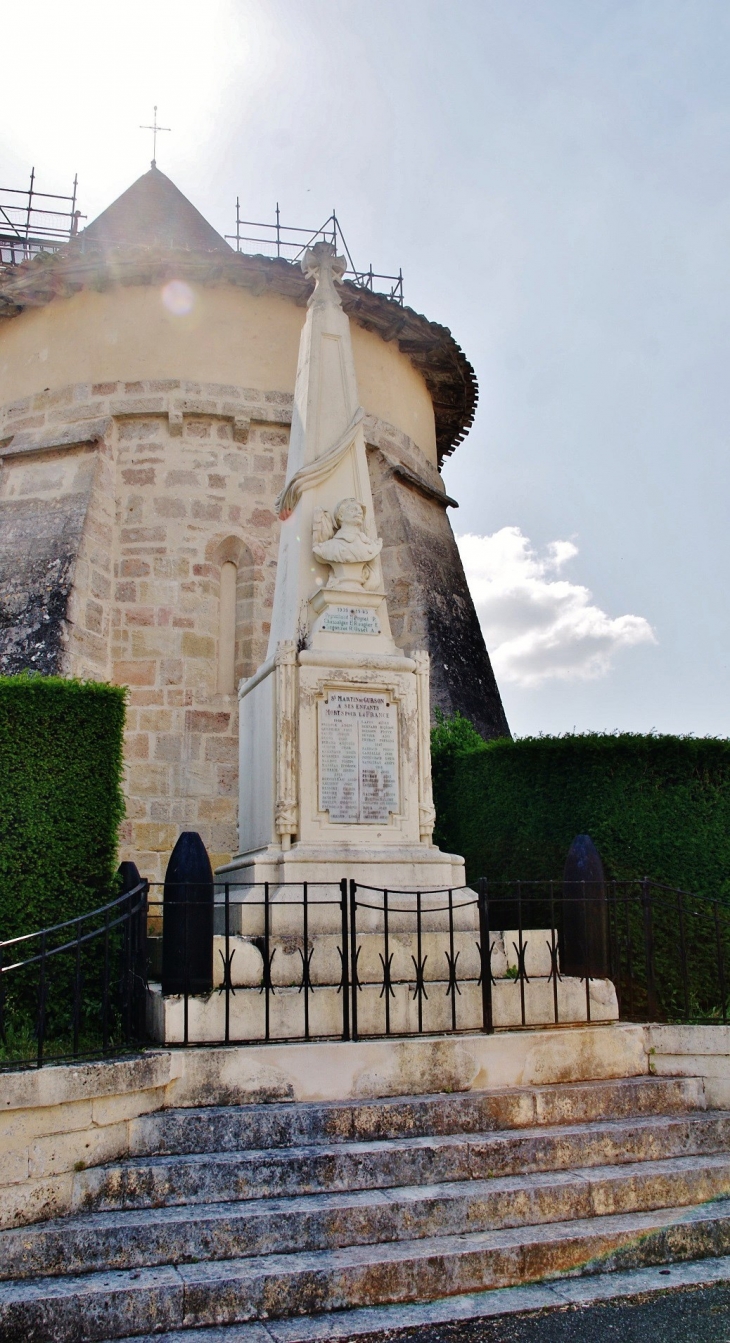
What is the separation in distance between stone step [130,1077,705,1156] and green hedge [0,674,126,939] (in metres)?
2.09

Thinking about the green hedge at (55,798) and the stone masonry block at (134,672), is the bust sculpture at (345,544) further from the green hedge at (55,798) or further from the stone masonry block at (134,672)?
the stone masonry block at (134,672)

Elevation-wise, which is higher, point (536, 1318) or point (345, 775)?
point (345, 775)

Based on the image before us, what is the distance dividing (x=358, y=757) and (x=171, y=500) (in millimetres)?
7336

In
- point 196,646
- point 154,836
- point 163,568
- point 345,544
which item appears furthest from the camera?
point 163,568

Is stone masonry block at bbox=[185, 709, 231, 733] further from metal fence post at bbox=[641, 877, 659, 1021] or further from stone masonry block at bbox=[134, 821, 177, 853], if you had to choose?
metal fence post at bbox=[641, 877, 659, 1021]

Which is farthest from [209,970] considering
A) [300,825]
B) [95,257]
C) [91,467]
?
[95,257]

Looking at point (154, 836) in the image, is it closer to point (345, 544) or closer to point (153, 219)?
point (345, 544)

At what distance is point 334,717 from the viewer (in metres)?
7.50

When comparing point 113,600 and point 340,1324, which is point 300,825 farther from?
point 113,600

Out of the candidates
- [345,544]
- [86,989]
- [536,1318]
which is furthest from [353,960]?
[345,544]

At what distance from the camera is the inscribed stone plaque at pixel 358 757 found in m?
7.35

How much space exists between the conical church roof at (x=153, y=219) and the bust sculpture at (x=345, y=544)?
10.9 m

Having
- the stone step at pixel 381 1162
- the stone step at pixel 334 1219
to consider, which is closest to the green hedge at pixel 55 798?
the stone step at pixel 381 1162

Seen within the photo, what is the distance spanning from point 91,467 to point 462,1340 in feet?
38.8
